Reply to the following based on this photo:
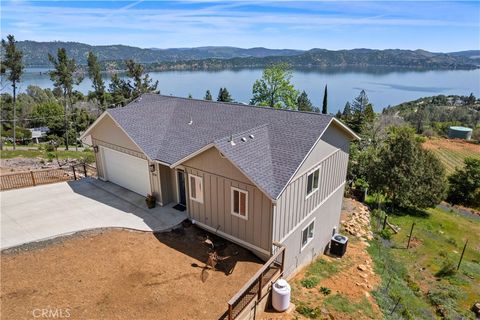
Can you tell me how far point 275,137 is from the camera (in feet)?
37.0

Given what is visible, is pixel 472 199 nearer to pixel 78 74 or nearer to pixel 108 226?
pixel 108 226

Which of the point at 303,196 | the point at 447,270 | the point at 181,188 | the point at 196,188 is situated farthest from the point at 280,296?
the point at 447,270

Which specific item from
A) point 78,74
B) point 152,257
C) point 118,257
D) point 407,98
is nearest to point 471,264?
point 152,257

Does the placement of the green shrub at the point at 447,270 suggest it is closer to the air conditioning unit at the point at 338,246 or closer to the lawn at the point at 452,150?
the air conditioning unit at the point at 338,246

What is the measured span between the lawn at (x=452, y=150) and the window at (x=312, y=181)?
1445 inches

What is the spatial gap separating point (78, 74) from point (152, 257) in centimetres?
3848

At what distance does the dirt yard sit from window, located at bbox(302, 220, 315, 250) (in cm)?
260

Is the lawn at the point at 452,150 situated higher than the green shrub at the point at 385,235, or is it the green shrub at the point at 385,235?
the green shrub at the point at 385,235

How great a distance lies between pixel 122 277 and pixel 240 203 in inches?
171

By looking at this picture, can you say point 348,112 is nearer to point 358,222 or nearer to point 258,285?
point 358,222

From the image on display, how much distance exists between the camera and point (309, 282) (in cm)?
1078

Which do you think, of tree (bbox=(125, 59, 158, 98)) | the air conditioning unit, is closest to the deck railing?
the air conditioning unit

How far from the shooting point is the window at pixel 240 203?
32.4ft

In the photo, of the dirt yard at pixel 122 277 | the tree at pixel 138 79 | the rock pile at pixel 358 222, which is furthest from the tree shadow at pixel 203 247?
the tree at pixel 138 79
